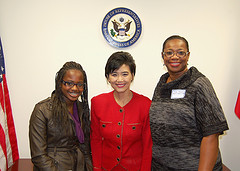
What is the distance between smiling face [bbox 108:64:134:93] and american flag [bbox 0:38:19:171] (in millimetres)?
1380

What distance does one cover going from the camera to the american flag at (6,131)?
1992 millimetres

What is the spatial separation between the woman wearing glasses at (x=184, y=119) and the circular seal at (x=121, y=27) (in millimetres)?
1066

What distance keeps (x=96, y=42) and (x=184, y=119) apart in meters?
1.55

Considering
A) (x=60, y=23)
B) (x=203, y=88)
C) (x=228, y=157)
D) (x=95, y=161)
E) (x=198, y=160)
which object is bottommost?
(x=228, y=157)

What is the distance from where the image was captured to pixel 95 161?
5.27 ft

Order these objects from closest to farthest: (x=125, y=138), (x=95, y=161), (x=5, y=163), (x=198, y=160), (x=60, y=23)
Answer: (x=198, y=160), (x=125, y=138), (x=95, y=161), (x=5, y=163), (x=60, y=23)

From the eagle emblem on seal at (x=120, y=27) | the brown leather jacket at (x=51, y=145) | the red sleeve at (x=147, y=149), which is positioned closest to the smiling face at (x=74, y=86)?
the brown leather jacket at (x=51, y=145)

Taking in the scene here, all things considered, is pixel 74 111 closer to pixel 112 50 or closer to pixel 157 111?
pixel 157 111

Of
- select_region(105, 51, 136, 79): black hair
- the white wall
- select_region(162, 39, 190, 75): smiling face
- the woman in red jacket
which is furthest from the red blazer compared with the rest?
the white wall

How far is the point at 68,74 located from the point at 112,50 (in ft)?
3.35

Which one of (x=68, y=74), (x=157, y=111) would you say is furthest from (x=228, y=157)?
(x=68, y=74)

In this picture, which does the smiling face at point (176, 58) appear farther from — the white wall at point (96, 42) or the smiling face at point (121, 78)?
the white wall at point (96, 42)

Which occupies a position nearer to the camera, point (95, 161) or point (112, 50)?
point (95, 161)

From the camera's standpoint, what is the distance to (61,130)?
143 cm
